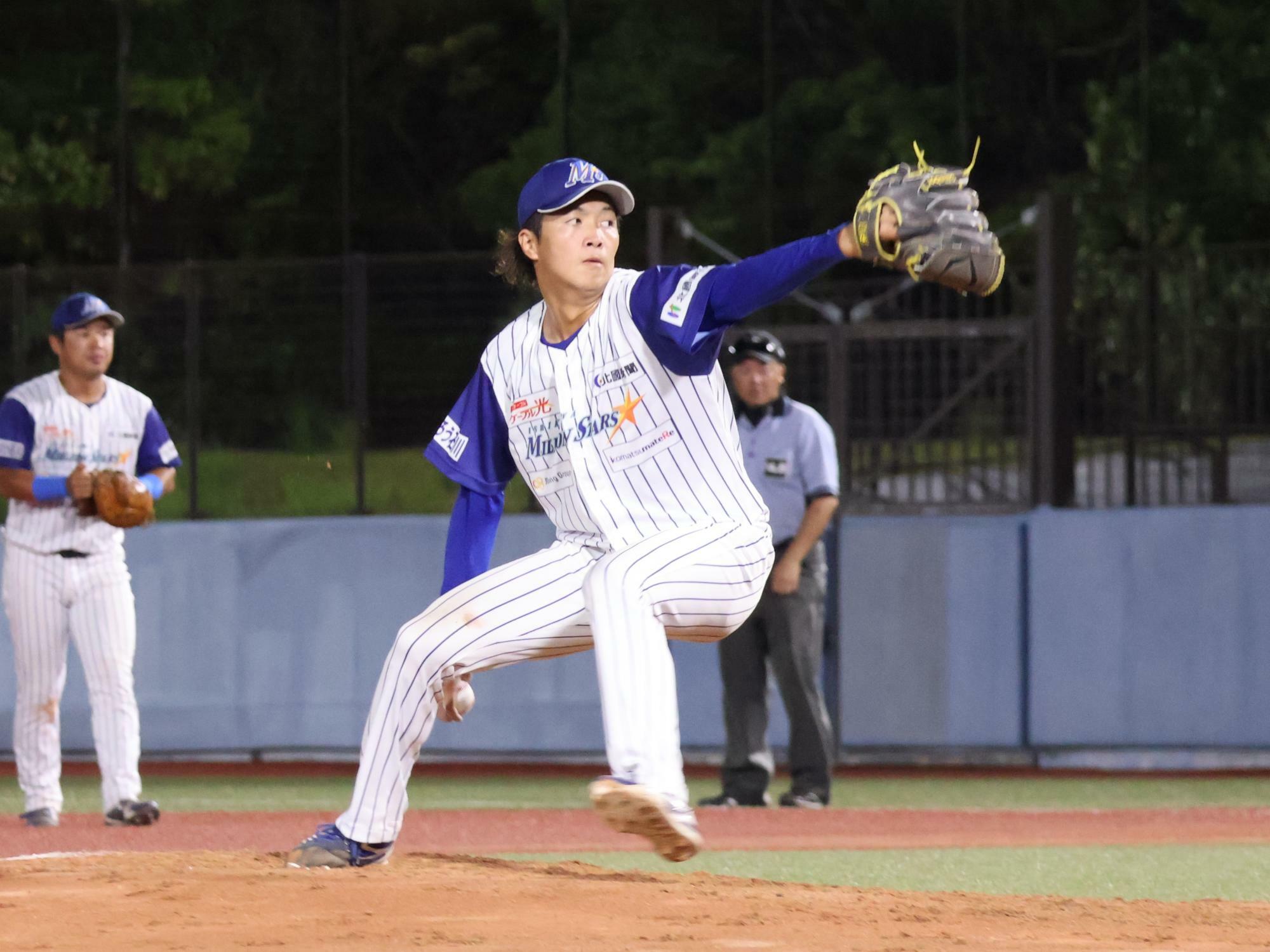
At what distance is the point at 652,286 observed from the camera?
4891 mm

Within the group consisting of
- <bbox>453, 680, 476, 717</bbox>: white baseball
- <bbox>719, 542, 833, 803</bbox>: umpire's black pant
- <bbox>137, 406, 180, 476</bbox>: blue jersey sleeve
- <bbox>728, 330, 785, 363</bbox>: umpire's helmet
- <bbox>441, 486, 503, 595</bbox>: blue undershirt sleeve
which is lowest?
<bbox>719, 542, 833, 803</bbox>: umpire's black pant

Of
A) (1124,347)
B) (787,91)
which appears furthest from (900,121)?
(1124,347)

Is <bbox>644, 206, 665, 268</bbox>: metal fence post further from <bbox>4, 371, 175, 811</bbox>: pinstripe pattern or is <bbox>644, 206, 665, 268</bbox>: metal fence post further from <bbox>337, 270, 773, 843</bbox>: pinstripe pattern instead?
<bbox>337, 270, 773, 843</bbox>: pinstripe pattern

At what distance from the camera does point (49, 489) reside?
8.14 meters

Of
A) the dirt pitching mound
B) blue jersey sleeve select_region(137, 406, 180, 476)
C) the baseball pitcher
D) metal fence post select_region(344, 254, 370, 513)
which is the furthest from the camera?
metal fence post select_region(344, 254, 370, 513)

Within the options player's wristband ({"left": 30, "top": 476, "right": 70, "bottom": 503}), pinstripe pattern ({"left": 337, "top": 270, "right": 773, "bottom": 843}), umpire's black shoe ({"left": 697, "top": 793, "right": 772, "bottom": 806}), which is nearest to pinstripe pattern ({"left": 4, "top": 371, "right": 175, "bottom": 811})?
player's wristband ({"left": 30, "top": 476, "right": 70, "bottom": 503})

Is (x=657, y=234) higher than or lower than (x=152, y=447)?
higher

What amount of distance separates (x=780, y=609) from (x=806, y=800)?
3.06 feet

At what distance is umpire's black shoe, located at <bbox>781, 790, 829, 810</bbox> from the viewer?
9141 millimetres

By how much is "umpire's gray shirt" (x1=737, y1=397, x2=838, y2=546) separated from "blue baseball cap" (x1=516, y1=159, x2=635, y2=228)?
13.0 feet

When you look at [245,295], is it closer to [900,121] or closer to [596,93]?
[596,93]

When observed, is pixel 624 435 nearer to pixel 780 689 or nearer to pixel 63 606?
pixel 63 606

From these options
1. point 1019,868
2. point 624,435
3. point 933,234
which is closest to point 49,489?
point 624,435

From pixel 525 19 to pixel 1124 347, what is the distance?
6.33 m
